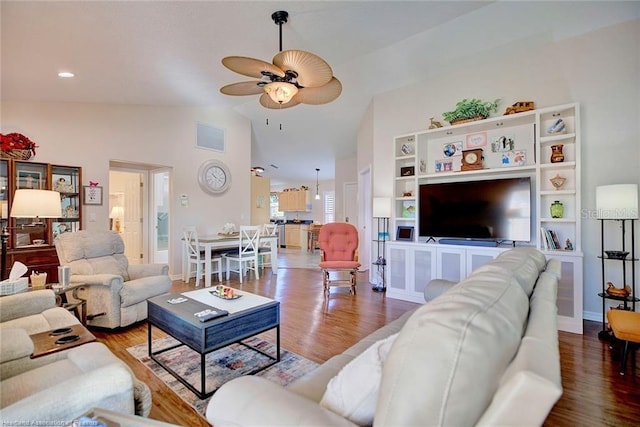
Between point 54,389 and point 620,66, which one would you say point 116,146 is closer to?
point 54,389

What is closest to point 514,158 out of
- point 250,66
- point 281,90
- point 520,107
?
point 520,107

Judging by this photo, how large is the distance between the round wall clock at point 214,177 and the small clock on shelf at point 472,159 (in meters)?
4.29

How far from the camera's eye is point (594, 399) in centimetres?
191

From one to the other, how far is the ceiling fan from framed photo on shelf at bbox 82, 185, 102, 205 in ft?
9.39

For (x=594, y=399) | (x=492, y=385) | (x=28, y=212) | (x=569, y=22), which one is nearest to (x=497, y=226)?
(x=594, y=399)

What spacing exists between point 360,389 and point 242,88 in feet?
9.32

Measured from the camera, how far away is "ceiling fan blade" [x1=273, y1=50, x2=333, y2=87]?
7.72 ft

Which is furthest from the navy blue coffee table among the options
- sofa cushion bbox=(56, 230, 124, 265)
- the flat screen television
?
the flat screen television

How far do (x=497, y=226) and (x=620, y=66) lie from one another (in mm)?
1994

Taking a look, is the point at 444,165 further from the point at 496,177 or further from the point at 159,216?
the point at 159,216

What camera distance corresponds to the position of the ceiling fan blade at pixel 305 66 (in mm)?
2352

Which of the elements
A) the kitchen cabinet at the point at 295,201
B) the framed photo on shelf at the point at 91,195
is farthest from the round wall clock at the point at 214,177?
the kitchen cabinet at the point at 295,201

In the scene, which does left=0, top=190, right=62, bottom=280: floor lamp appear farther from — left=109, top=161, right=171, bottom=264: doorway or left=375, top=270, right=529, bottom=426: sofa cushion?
left=375, top=270, right=529, bottom=426: sofa cushion

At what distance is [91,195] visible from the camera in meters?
4.31
